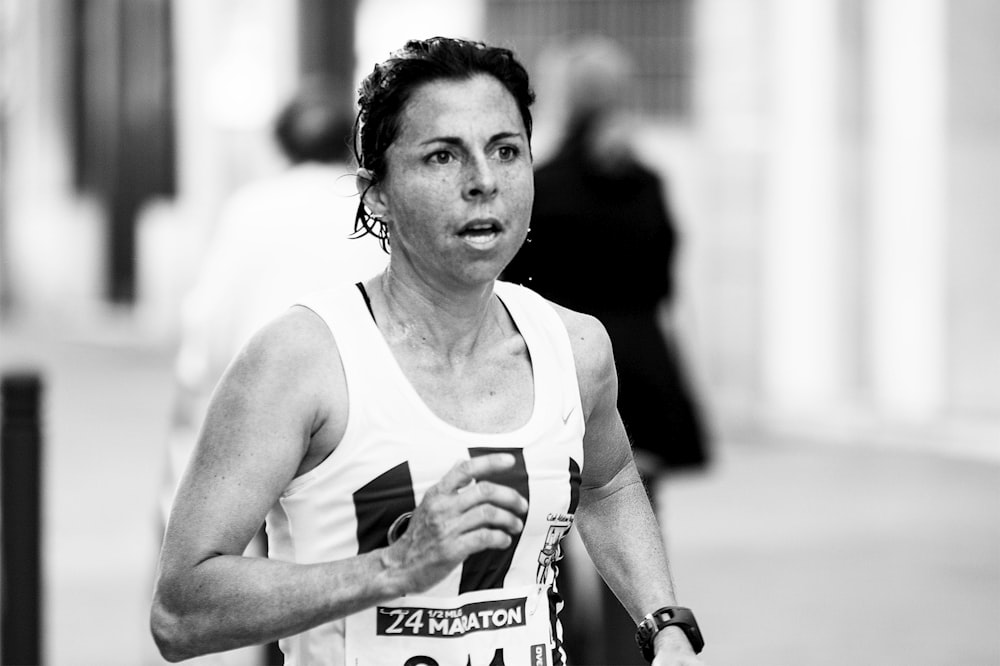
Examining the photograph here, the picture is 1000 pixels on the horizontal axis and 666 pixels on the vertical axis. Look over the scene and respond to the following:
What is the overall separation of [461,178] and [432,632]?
2.09 ft

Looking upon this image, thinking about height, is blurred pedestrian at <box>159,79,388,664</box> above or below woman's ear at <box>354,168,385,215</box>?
below

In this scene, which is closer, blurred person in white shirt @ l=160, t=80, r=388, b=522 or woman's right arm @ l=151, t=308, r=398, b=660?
woman's right arm @ l=151, t=308, r=398, b=660

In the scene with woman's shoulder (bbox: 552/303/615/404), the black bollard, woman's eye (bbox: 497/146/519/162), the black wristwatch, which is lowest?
the black bollard

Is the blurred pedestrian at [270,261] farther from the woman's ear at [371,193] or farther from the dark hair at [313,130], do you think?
the woman's ear at [371,193]

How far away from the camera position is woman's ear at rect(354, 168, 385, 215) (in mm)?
2586

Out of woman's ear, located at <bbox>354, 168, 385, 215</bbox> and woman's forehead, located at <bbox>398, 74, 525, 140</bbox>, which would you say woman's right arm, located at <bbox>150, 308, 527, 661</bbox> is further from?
woman's forehead, located at <bbox>398, 74, 525, 140</bbox>

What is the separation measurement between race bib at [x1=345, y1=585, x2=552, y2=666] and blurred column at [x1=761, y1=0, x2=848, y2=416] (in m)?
10.1

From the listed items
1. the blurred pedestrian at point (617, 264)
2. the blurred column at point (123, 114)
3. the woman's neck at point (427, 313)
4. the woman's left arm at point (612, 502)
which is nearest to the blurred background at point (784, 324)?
the blurred pedestrian at point (617, 264)

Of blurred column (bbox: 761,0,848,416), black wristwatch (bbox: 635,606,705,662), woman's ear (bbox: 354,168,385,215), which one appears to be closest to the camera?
woman's ear (bbox: 354,168,385,215)

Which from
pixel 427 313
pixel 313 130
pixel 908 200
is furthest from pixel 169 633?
pixel 908 200

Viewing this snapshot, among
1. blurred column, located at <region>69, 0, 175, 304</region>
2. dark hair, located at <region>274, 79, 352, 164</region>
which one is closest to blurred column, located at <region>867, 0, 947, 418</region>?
dark hair, located at <region>274, 79, 352, 164</region>

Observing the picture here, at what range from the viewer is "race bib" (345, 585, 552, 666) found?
2473 millimetres

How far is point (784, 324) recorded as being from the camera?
42.0 feet

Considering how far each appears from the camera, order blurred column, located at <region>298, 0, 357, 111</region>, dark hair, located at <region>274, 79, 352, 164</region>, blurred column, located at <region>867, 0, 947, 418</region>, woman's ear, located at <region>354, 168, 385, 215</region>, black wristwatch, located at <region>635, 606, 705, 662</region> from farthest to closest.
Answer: blurred column, located at <region>867, 0, 947, 418</region> < blurred column, located at <region>298, 0, 357, 111</region> < dark hair, located at <region>274, 79, 352, 164</region> < black wristwatch, located at <region>635, 606, 705, 662</region> < woman's ear, located at <region>354, 168, 385, 215</region>
